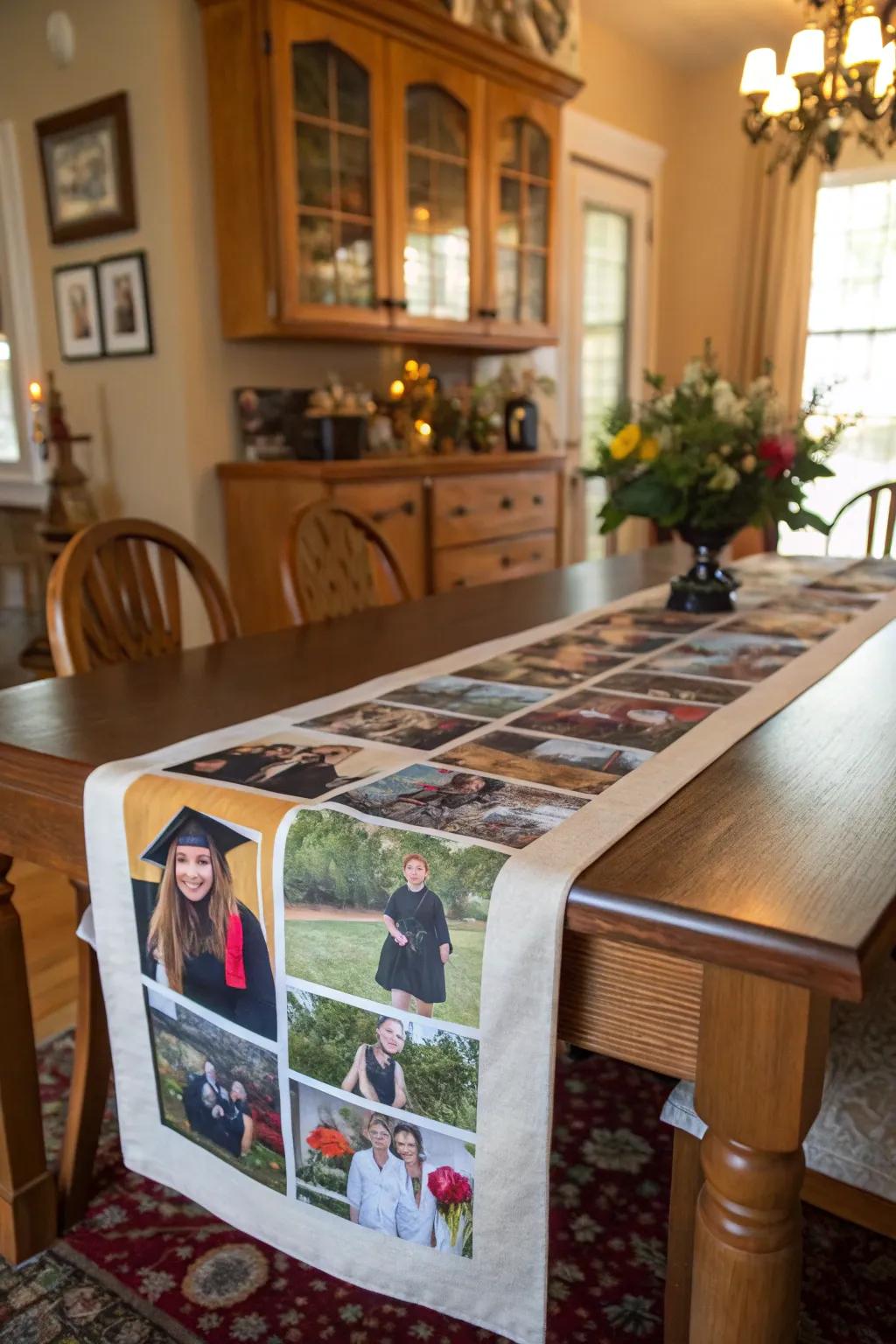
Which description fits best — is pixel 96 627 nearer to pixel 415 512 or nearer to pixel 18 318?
pixel 415 512

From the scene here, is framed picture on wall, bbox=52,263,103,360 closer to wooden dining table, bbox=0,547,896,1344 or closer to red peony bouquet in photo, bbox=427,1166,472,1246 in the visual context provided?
wooden dining table, bbox=0,547,896,1344

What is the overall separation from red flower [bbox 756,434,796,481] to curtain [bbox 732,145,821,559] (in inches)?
131

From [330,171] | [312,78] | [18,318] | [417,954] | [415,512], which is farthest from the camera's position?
[18,318]

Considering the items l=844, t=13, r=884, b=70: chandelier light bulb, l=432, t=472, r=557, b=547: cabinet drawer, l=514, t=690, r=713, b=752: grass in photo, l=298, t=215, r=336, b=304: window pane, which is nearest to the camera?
l=514, t=690, r=713, b=752: grass in photo

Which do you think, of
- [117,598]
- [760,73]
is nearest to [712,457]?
[117,598]

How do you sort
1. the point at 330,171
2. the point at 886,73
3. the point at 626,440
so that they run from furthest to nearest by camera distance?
the point at 330,171 < the point at 886,73 < the point at 626,440

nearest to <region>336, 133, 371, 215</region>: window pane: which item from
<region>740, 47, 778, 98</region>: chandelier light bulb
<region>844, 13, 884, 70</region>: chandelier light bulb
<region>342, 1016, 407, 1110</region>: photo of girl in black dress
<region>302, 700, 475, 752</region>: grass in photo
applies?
<region>740, 47, 778, 98</region>: chandelier light bulb

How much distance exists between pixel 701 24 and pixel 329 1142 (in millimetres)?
4962

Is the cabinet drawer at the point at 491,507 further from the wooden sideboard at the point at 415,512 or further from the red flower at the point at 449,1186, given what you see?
the red flower at the point at 449,1186

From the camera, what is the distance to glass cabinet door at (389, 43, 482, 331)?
10.7 feet

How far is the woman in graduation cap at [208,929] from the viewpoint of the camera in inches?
33.7

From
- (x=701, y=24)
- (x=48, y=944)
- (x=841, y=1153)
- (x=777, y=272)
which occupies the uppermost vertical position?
(x=701, y=24)

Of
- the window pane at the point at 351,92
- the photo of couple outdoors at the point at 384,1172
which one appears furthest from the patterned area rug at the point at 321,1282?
the window pane at the point at 351,92

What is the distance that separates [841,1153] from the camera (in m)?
0.98
